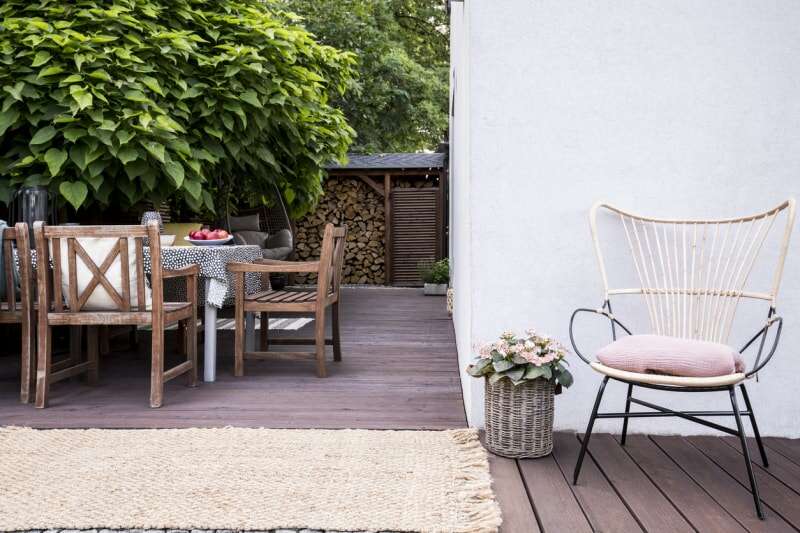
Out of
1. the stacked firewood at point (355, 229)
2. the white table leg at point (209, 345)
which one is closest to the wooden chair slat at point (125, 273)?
the white table leg at point (209, 345)

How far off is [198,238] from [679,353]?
2.59m

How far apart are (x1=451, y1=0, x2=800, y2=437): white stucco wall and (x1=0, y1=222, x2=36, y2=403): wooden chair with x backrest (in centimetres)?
193

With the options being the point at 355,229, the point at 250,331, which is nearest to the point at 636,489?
the point at 250,331

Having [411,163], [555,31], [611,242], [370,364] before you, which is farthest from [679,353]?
[411,163]

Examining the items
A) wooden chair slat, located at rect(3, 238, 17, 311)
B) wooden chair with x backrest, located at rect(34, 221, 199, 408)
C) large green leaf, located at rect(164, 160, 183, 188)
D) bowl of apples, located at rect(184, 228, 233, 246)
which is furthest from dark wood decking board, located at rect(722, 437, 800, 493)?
large green leaf, located at rect(164, 160, 183, 188)

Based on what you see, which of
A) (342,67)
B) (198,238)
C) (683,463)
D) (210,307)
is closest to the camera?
(683,463)

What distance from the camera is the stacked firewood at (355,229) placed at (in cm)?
970

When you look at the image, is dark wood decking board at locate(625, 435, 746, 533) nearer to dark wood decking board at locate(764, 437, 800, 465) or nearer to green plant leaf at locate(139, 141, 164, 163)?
dark wood decking board at locate(764, 437, 800, 465)

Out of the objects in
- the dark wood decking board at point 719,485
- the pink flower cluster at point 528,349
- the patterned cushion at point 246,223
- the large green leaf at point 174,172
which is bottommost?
the dark wood decking board at point 719,485

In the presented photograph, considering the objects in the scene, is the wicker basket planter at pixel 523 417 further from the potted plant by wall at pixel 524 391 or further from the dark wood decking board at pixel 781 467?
the dark wood decking board at pixel 781 467

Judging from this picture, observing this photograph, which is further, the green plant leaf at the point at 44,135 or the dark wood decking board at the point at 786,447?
the green plant leaf at the point at 44,135

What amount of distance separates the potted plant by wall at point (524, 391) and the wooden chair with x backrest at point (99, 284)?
1.42m

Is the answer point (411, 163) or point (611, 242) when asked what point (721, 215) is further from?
point (411, 163)

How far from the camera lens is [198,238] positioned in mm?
3512
